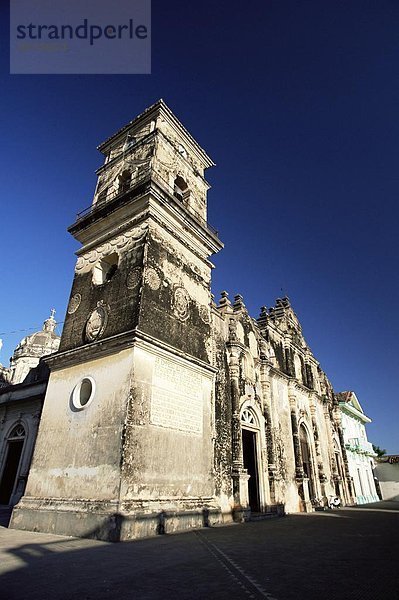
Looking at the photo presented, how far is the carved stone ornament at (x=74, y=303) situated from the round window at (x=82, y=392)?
9.48ft

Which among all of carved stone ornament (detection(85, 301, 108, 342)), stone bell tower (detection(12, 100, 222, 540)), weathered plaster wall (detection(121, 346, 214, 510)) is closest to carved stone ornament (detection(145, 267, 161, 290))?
stone bell tower (detection(12, 100, 222, 540))

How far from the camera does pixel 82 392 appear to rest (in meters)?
10.2

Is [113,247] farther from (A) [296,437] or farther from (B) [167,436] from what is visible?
(A) [296,437]

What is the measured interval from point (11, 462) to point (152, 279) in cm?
1354

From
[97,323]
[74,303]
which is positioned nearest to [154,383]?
[97,323]

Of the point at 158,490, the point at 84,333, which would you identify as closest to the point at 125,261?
the point at 84,333

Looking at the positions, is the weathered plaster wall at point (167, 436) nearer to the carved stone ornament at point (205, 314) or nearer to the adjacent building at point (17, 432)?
the carved stone ornament at point (205, 314)

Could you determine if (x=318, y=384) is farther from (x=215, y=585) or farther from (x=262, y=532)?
(x=215, y=585)

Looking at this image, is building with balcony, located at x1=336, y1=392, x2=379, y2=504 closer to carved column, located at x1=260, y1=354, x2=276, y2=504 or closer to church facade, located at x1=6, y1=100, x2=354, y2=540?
church facade, located at x1=6, y1=100, x2=354, y2=540

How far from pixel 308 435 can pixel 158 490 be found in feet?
46.6

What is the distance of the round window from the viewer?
9.86 meters

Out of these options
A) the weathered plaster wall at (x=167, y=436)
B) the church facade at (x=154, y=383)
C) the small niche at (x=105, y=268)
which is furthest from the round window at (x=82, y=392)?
the small niche at (x=105, y=268)

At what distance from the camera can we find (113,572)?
476 centimetres

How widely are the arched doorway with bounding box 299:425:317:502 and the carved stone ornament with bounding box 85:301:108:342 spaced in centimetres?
1400
